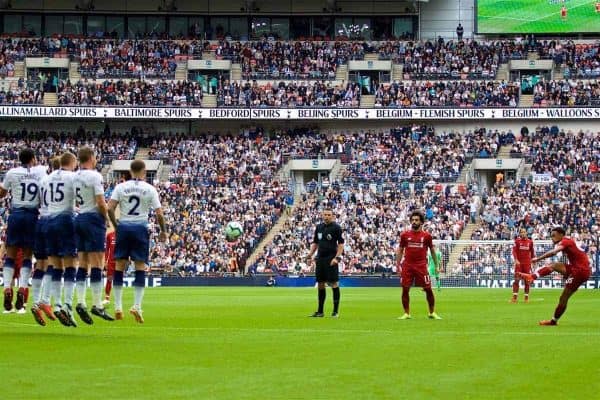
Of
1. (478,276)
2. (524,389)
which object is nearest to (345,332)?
(524,389)

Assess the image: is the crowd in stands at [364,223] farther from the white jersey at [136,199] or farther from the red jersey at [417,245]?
the white jersey at [136,199]

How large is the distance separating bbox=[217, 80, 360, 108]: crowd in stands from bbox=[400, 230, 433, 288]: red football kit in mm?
46811

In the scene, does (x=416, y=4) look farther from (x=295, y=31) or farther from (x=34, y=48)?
(x=34, y=48)

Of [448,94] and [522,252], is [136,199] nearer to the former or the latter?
[522,252]

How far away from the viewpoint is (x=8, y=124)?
7144cm

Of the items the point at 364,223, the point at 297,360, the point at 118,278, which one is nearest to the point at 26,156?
the point at 118,278

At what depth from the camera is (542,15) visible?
237 feet

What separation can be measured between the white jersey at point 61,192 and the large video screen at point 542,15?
58963 mm

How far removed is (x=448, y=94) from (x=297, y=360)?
57497 mm

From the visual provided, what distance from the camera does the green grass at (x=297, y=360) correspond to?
405 inches

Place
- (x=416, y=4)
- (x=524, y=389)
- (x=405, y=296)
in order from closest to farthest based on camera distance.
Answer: (x=524, y=389) < (x=405, y=296) < (x=416, y=4)

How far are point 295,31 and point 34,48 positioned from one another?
54.2 feet

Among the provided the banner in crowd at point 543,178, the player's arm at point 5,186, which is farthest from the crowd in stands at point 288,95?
the player's arm at point 5,186

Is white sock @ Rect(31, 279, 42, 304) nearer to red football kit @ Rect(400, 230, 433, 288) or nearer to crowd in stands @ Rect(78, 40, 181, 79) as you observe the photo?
red football kit @ Rect(400, 230, 433, 288)
